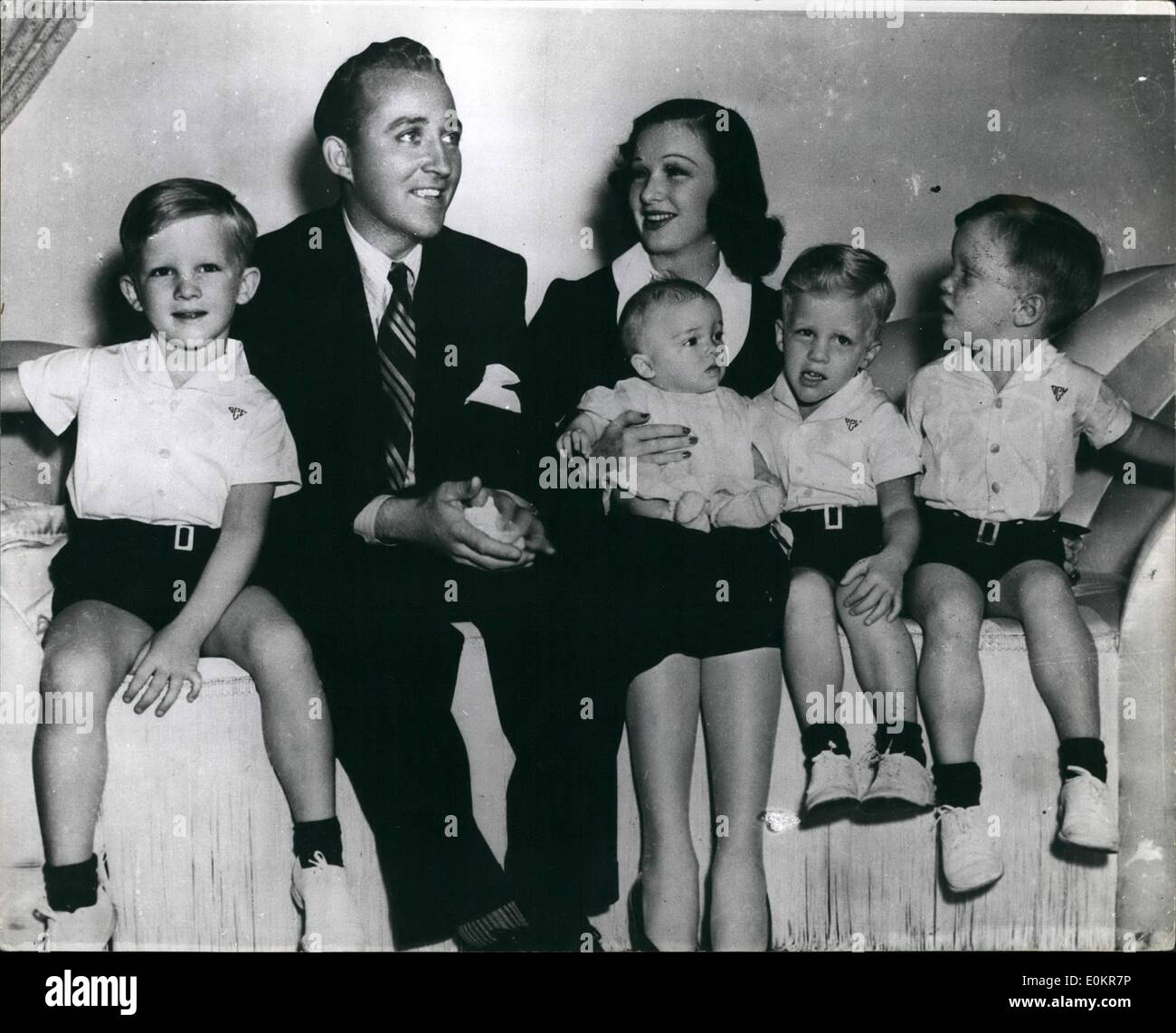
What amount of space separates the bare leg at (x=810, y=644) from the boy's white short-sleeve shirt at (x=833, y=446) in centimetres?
17

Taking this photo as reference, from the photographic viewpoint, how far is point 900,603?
258cm

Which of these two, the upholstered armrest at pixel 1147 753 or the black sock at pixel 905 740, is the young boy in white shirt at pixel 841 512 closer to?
the black sock at pixel 905 740

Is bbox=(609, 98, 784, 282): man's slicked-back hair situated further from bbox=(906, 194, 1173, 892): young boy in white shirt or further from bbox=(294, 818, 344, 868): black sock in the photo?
bbox=(294, 818, 344, 868): black sock

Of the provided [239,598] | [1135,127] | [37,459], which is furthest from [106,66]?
[1135,127]

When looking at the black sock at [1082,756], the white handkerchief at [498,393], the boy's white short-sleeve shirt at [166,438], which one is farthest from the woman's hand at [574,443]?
the black sock at [1082,756]

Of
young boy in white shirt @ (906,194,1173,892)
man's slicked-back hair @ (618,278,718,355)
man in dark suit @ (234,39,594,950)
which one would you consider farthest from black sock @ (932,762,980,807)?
man's slicked-back hair @ (618,278,718,355)

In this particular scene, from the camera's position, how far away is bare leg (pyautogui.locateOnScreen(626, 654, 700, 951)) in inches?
99.1

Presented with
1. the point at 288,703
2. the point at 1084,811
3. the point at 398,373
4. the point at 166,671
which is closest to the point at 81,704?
the point at 166,671

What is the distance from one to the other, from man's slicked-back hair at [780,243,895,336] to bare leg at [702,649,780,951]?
2.39ft

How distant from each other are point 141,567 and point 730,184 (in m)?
1.43

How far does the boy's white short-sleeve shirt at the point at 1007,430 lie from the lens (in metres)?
2.60

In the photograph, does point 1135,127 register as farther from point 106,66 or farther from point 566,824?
point 106,66

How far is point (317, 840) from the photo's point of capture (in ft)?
8.22
